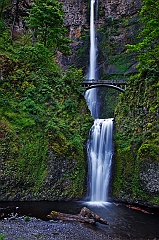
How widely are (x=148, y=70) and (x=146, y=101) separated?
2.62 m

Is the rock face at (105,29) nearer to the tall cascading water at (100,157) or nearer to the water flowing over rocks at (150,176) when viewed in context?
the tall cascading water at (100,157)

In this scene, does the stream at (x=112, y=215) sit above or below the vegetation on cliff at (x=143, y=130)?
below

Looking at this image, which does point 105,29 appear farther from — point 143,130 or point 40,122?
point 40,122

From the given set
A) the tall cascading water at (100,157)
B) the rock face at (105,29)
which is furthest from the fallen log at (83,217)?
the rock face at (105,29)

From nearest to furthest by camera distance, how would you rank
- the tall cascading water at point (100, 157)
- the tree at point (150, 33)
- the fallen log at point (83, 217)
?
the fallen log at point (83, 217) < the tree at point (150, 33) < the tall cascading water at point (100, 157)

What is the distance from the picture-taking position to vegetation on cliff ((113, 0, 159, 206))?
47.0ft

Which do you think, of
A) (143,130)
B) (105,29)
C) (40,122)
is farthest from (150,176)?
(105,29)

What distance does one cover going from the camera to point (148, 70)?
17.9 m

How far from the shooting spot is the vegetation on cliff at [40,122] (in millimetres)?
14805

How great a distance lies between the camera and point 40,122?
55.4ft

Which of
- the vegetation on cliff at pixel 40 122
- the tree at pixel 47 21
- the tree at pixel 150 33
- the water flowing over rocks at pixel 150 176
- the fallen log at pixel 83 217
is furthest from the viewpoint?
the tree at pixel 47 21

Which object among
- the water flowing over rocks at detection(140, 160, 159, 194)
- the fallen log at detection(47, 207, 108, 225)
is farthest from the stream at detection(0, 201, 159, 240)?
the water flowing over rocks at detection(140, 160, 159, 194)

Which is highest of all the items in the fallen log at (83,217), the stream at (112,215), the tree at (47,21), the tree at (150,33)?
the tree at (47,21)

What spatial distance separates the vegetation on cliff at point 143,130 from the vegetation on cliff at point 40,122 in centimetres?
296
